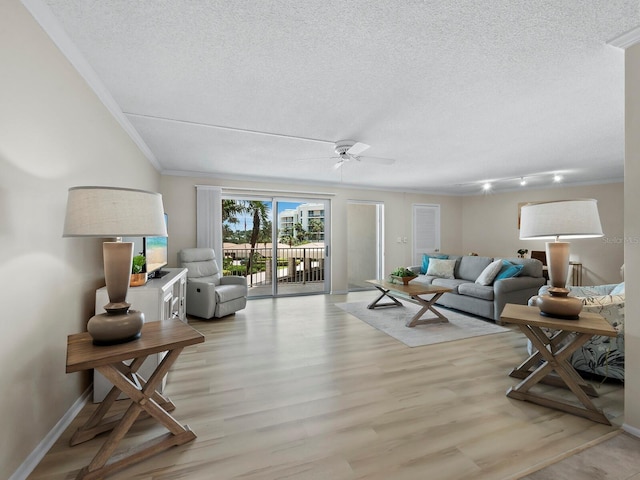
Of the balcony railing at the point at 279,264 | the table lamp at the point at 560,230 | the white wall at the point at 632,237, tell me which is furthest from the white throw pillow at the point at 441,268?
the white wall at the point at 632,237

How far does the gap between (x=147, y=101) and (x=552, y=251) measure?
3531 millimetres

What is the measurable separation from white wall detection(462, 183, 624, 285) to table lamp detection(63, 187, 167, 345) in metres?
7.56

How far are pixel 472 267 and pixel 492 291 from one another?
3.61 ft

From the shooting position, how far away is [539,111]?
9.01ft

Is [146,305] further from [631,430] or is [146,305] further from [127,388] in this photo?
[631,430]

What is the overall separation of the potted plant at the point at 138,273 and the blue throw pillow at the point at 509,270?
15.6 feet

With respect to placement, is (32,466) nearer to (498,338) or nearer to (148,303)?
(148,303)

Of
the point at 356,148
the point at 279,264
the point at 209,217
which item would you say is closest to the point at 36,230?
the point at 356,148

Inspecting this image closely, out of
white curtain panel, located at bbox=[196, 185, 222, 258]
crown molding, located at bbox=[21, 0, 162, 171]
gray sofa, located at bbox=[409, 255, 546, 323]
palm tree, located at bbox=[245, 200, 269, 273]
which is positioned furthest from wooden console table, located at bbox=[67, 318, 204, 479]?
palm tree, located at bbox=[245, 200, 269, 273]

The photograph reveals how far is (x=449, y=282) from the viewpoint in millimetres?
5160

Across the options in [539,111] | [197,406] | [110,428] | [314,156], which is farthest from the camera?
[314,156]

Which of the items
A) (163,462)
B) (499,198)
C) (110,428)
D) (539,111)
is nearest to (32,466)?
(110,428)

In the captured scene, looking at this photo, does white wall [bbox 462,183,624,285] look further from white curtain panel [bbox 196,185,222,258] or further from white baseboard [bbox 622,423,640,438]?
white curtain panel [bbox 196,185,222,258]

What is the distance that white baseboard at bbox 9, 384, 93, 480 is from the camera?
1.46m
